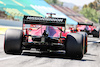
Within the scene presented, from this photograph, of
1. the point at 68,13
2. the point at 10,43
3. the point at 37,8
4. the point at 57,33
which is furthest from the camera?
the point at 68,13

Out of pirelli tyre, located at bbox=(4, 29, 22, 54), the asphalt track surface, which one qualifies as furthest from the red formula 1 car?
the asphalt track surface

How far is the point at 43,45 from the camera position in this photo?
10062 mm

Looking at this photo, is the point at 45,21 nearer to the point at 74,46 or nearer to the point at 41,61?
the point at 74,46

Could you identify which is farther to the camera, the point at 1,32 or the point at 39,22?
the point at 1,32

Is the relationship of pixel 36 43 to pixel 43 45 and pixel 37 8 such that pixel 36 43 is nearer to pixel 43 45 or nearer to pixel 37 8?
pixel 43 45

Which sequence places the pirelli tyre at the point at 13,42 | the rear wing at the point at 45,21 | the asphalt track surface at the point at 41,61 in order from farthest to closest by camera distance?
1. the rear wing at the point at 45,21
2. the pirelli tyre at the point at 13,42
3. the asphalt track surface at the point at 41,61

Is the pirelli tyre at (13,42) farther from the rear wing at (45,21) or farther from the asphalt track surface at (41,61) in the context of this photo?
the rear wing at (45,21)

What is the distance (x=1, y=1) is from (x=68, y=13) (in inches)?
2536

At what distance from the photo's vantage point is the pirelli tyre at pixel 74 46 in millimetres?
9594

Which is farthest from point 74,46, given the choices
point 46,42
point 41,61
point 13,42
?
point 13,42

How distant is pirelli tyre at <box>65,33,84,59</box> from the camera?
9594 millimetres

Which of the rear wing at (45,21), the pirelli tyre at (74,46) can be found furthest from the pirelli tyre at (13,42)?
the pirelli tyre at (74,46)

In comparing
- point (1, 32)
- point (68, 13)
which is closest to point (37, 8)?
point (1, 32)

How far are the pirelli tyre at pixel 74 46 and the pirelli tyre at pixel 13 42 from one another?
163cm
